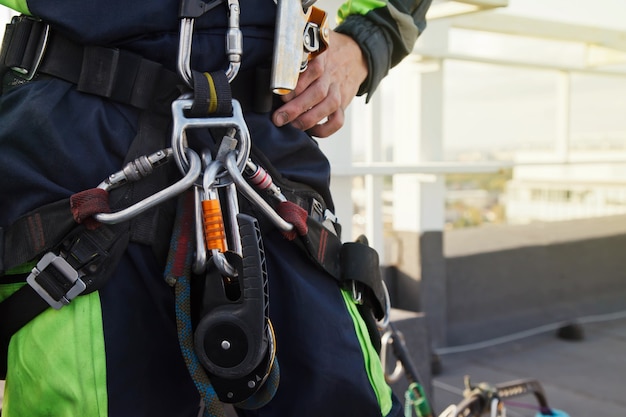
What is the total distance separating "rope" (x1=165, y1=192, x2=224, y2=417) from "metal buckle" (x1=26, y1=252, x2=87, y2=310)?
0.38 ft

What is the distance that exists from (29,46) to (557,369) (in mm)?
3300

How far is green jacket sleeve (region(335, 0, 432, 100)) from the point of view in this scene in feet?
3.99

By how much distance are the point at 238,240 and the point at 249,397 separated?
0.22 m

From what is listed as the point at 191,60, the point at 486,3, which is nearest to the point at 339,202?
the point at 486,3

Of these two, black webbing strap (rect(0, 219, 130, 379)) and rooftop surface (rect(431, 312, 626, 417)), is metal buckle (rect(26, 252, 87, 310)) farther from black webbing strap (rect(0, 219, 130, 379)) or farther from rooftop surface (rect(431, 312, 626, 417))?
rooftop surface (rect(431, 312, 626, 417))

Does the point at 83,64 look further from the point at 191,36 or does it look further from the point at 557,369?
the point at 557,369

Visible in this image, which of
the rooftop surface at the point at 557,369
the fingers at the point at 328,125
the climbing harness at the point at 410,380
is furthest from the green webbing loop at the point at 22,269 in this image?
the rooftop surface at the point at 557,369

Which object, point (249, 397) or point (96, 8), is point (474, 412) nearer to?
point (249, 397)

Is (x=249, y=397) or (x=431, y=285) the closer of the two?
(x=249, y=397)

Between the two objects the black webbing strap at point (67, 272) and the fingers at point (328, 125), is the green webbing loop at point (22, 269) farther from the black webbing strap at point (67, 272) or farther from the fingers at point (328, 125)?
the fingers at point (328, 125)

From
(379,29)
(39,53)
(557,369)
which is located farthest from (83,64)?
(557,369)

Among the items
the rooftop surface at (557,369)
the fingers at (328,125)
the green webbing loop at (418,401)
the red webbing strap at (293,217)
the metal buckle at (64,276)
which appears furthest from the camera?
the rooftop surface at (557,369)

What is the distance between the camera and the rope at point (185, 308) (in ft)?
2.96

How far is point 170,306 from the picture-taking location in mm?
959
